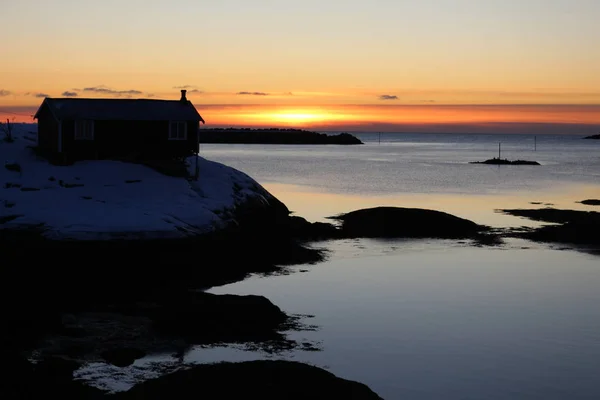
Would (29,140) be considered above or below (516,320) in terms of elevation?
above

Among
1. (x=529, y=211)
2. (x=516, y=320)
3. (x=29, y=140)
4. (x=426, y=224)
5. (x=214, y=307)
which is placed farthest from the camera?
(x=529, y=211)

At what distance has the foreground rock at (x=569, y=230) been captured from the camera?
1849 inches

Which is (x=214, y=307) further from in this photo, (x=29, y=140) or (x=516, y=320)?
(x=29, y=140)

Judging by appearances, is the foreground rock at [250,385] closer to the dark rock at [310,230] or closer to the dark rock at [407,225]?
the dark rock at [310,230]

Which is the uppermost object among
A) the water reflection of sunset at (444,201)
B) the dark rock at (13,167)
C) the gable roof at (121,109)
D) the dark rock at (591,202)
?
the gable roof at (121,109)

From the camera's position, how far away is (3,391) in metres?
15.8

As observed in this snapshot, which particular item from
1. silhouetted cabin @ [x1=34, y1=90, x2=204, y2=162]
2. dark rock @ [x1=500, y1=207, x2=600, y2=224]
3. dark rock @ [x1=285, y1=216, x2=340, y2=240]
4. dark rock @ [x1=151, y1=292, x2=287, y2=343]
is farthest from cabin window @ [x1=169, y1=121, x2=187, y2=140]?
dark rock @ [x1=500, y1=207, x2=600, y2=224]

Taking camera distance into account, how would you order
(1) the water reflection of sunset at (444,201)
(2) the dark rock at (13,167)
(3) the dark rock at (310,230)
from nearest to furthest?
(2) the dark rock at (13,167)
(3) the dark rock at (310,230)
(1) the water reflection of sunset at (444,201)

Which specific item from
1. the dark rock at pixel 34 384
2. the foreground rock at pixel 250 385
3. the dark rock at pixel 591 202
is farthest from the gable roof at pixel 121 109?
the dark rock at pixel 591 202

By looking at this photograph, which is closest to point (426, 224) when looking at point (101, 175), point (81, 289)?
point (101, 175)

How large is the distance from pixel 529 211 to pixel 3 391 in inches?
2105

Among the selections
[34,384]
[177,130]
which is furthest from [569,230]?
[34,384]

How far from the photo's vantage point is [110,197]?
4272 cm

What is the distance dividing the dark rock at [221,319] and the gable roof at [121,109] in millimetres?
25962
